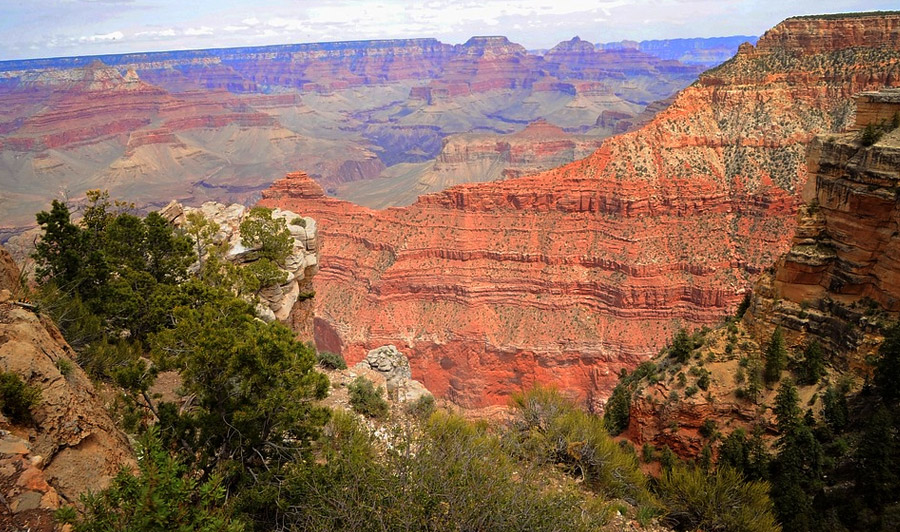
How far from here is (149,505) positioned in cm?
884

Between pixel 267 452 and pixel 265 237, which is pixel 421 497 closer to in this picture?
pixel 267 452

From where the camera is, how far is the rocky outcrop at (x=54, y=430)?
28.0ft

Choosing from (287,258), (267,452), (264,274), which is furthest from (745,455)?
(287,258)

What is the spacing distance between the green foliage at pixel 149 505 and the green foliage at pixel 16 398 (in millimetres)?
1849

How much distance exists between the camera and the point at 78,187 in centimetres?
18575

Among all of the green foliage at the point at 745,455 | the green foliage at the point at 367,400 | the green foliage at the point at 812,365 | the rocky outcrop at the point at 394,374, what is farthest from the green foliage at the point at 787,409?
the rocky outcrop at the point at 394,374

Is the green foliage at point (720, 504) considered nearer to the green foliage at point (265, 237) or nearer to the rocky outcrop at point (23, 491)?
the rocky outcrop at point (23, 491)

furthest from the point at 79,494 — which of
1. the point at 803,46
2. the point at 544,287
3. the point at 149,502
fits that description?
the point at 803,46

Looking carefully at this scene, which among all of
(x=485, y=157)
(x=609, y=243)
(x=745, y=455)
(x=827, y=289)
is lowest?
(x=485, y=157)

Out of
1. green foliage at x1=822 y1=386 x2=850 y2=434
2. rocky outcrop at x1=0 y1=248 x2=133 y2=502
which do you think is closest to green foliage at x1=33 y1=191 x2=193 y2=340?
rocky outcrop at x1=0 y1=248 x2=133 y2=502

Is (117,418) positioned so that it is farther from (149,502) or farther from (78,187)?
(78,187)

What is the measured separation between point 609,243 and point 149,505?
57.5 m

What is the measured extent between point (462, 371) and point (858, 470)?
42.9m

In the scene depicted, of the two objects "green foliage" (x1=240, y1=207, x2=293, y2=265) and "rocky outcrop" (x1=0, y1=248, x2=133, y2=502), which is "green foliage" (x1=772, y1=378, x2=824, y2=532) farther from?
"green foliage" (x1=240, y1=207, x2=293, y2=265)
